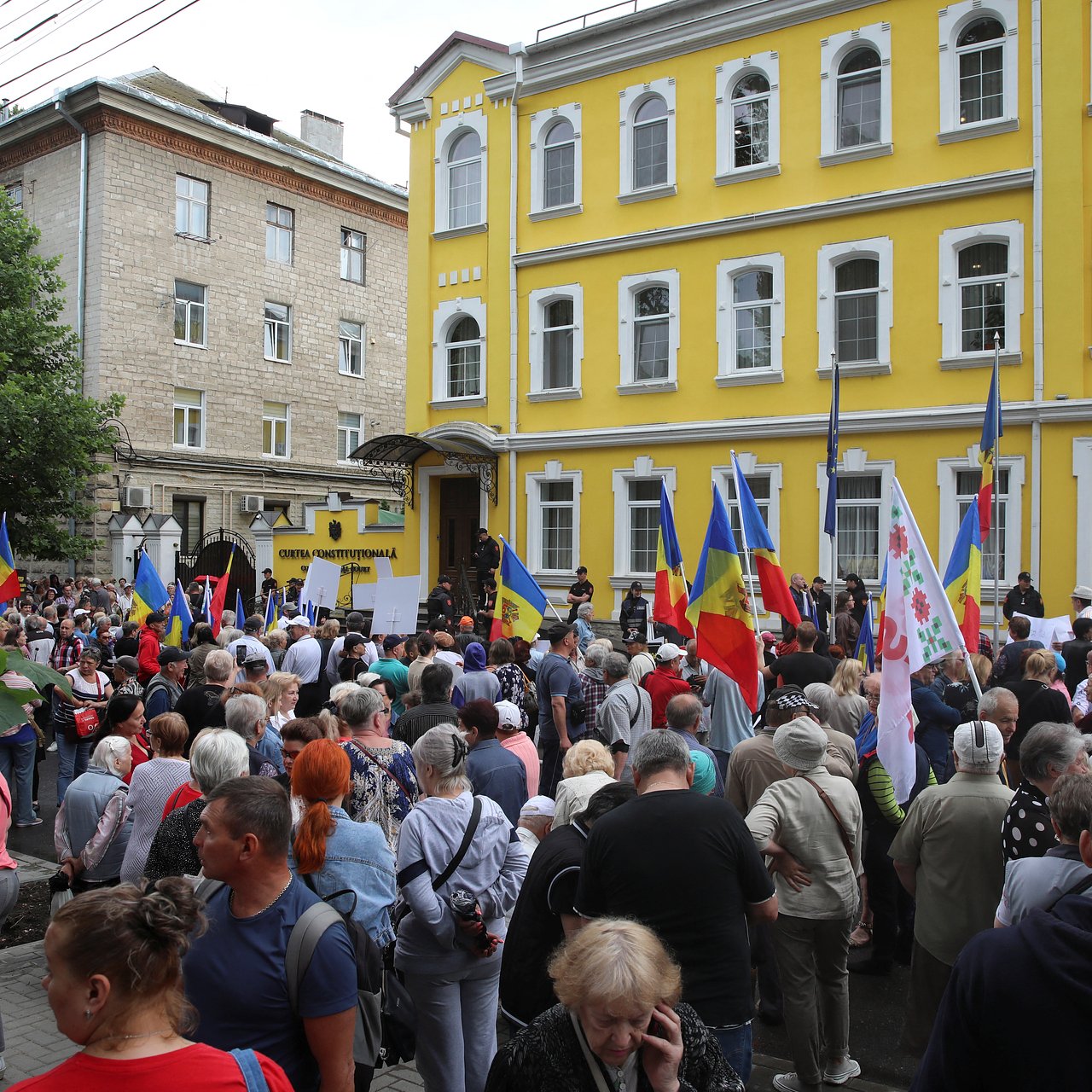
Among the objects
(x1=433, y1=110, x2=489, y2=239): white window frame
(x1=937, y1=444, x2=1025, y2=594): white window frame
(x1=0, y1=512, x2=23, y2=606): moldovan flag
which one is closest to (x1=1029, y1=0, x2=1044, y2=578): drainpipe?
(x1=937, y1=444, x2=1025, y2=594): white window frame

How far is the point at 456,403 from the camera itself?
2386 cm

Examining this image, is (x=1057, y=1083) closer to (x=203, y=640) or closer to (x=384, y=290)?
(x=203, y=640)

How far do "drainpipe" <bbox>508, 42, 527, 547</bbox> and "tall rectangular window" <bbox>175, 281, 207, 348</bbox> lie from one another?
13.1 metres

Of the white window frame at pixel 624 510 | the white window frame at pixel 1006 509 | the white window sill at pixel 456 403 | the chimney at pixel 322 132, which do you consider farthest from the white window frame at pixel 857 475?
the chimney at pixel 322 132

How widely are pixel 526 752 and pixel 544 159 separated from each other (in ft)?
61.7

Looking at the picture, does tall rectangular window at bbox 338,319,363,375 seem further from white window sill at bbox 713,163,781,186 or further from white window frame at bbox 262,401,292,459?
white window sill at bbox 713,163,781,186

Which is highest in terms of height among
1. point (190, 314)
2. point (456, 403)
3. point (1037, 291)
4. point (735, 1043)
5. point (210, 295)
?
point (210, 295)

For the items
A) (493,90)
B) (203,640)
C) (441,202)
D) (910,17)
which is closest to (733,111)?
(910,17)

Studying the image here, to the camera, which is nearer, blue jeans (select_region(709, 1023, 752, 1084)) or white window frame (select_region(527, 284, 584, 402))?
blue jeans (select_region(709, 1023, 752, 1084))

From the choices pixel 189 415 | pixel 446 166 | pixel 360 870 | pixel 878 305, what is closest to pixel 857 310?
pixel 878 305

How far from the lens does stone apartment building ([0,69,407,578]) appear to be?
97.5 feet

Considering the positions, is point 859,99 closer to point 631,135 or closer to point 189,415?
point 631,135

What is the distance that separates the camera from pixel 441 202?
2408 centimetres

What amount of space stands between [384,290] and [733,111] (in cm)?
1928
